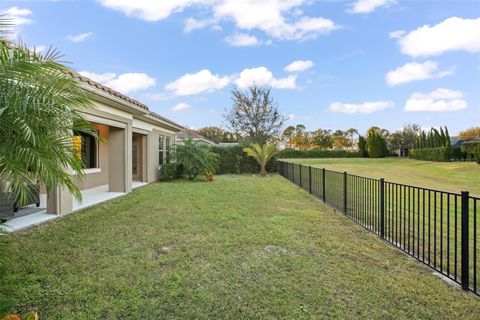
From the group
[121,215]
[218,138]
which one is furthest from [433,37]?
[218,138]

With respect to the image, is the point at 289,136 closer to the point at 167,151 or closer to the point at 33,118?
the point at 167,151

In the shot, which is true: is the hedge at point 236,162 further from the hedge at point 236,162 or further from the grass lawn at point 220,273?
the grass lawn at point 220,273

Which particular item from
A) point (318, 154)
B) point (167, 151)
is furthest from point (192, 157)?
point (318, 154)

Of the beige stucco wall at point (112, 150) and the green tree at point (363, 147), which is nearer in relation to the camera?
the beige stucco wall at point (112, 150)

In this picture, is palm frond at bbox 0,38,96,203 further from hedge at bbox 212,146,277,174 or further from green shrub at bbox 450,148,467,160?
green shrub at bbox 450,148,467,160

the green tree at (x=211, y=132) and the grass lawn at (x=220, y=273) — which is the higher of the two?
the green tree at (x=211, y=132)

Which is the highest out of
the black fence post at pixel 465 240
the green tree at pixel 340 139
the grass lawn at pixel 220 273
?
the green tree at pixel 340 139

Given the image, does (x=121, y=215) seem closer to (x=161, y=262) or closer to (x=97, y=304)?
(x=161, y=262)

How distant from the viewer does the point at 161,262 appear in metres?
4.26

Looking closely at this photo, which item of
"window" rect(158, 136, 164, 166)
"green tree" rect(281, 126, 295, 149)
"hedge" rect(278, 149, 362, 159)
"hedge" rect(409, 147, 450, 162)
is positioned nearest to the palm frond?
"window" rect(158, 136, 164, 166)

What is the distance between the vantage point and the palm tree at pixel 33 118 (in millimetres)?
2455

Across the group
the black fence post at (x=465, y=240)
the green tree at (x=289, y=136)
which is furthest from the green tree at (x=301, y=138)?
the black fence post at (x=465, y=240)

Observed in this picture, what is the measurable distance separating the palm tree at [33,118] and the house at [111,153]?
2.56 m

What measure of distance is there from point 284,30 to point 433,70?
33.8 ft
